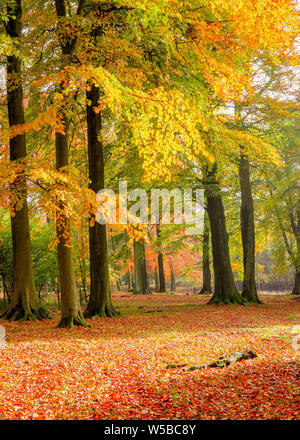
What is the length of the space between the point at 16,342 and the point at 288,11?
863 cm

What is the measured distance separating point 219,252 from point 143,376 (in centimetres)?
1070

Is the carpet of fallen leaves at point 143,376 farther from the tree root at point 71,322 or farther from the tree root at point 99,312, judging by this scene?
the tree root at point 99,312

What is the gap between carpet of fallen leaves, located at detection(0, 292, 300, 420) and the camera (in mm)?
4059

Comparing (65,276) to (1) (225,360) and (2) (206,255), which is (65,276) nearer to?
(1) (225,360)

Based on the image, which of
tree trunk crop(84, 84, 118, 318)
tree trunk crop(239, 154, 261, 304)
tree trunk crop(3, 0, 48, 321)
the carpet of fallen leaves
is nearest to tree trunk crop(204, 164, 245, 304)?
tree trunk crop(239, 154, 261, 304)

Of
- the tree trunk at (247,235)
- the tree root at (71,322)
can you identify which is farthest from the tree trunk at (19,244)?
the tree trunk at (247,235)

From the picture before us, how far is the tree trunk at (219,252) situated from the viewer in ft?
49.3

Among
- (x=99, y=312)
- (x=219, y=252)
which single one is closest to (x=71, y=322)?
(x=99, y=312)

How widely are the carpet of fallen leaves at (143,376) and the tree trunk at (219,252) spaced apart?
5974 millimetres

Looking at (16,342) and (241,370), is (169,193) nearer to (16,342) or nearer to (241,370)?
(16,342)

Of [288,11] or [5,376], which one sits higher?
[288,11]

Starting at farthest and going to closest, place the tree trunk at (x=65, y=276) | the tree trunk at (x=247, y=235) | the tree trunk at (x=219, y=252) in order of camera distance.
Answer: the tree trunk at (x=247, y=235)
the tree trunk at (x=219, y=252)
the tree trunk at (x=65, y=276)
